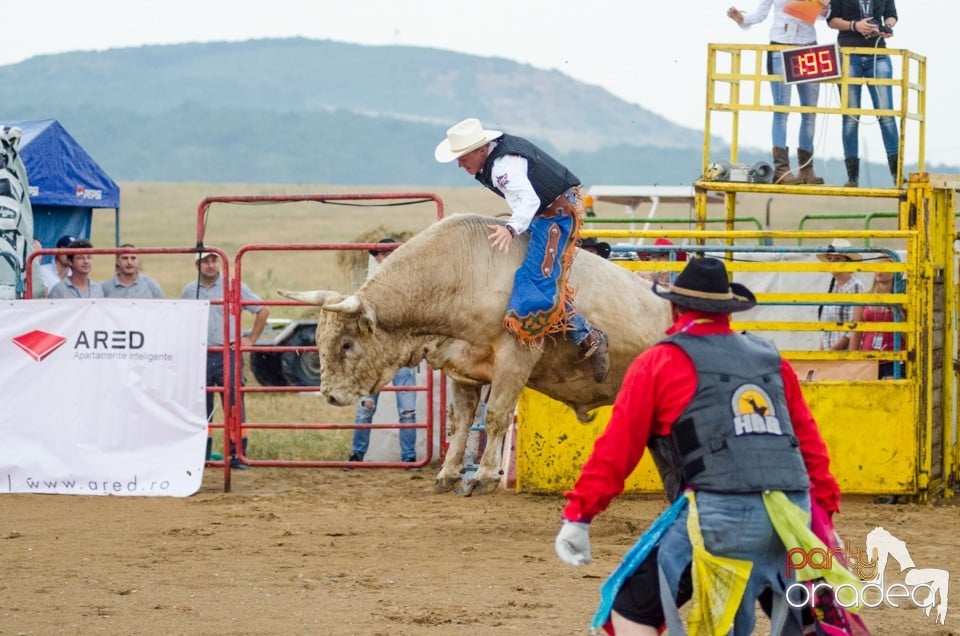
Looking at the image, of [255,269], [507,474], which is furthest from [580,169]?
[507,474]

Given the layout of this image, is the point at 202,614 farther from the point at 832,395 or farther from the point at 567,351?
the point at 832,395

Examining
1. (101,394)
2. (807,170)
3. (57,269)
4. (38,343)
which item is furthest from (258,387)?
(807,170)

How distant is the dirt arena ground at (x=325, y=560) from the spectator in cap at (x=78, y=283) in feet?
6.11

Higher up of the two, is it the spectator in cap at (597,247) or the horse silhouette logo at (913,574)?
the spectator in cap at (597,247)

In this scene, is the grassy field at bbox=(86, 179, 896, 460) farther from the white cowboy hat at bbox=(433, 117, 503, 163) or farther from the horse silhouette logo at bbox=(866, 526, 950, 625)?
the horse silhouette logo at bbox=(866, 526, 950, 625)

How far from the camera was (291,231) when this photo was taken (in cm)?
7538

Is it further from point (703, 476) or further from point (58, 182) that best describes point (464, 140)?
point (58, 182)

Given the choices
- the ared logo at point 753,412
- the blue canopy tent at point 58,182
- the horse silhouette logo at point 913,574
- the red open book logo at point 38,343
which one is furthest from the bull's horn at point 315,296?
the blue canopy tent at point 58,182

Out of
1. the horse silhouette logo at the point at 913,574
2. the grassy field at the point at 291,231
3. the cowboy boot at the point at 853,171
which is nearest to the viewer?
the horse silhouette logo at the point at 913,574

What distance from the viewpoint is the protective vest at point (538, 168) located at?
8148mm

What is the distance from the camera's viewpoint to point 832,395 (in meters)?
9.58

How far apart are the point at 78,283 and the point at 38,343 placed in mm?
1138

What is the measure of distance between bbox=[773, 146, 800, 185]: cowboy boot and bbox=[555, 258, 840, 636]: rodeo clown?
640 cm

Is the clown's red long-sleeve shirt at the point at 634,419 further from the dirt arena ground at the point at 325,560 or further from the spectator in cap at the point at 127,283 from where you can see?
the spectator in cap at the point at 127,283
